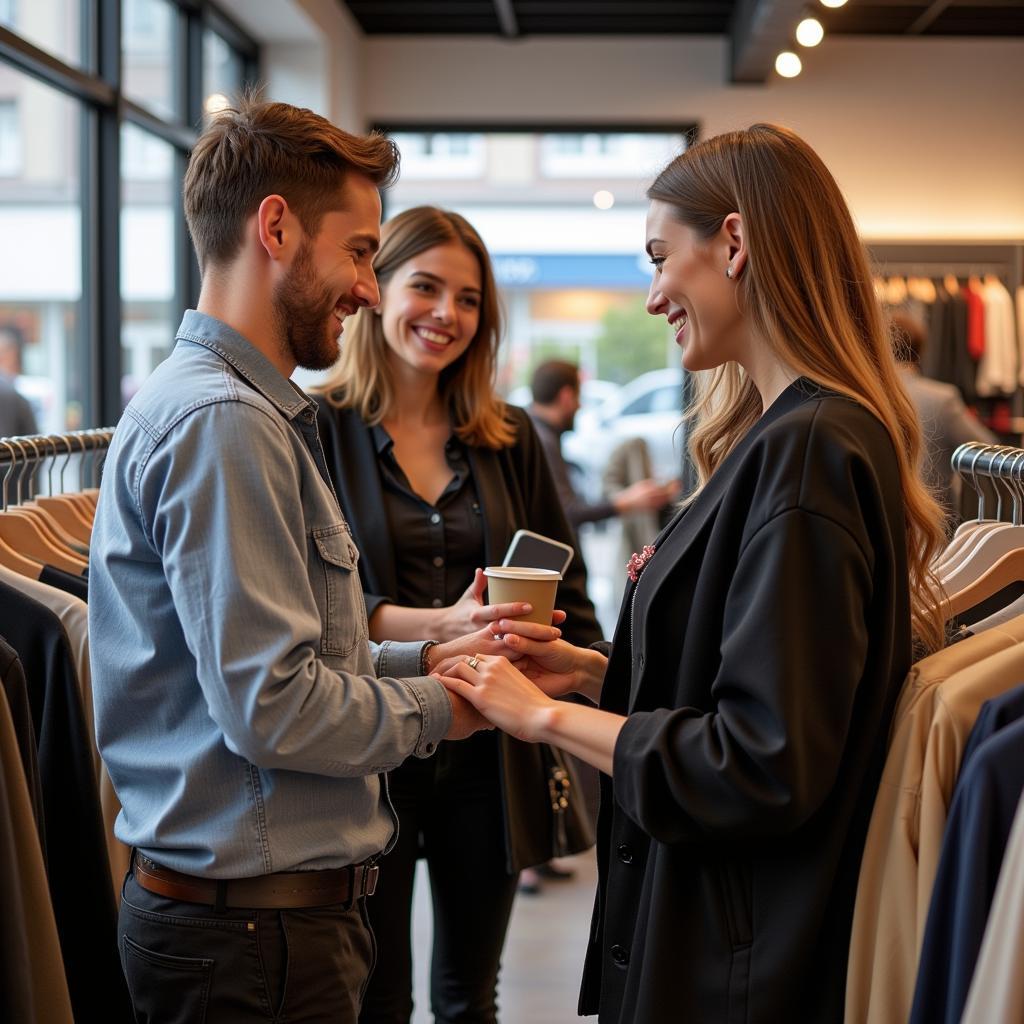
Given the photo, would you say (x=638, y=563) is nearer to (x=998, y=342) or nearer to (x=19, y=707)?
(x=19, y=707)

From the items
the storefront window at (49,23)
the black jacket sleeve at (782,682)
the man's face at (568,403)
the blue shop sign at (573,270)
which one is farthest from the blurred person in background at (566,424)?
the blue shop sign at (573,270)

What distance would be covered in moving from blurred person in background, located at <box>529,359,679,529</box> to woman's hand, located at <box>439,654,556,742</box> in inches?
144

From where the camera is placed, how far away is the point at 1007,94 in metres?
7.06

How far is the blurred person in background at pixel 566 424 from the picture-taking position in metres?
5.44

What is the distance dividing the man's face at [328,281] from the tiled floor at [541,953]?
235cm

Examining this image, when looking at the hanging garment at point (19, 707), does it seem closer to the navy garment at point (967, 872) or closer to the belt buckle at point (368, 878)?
the belt buckle at point (368, 878)

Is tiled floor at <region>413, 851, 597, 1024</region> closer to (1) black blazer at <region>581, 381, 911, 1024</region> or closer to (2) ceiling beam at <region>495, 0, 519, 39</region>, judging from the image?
(1) black blazer at <region>581, 381, 911, 1024</region>

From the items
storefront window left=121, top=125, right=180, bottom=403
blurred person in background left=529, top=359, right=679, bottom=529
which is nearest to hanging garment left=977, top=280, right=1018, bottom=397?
blurred person in background left=529, top=359, right=679, bottom=529

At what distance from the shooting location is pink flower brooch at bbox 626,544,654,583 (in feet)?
5.48

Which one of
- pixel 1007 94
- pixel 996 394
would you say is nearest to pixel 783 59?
pixel 1007 94

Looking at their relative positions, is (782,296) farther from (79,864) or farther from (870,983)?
(79,864)

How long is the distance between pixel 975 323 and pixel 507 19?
123 inches

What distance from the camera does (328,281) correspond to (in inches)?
60.6

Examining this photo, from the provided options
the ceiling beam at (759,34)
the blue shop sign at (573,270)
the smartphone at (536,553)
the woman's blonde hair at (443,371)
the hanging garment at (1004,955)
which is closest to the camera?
the hanging garment at (1004,955)
